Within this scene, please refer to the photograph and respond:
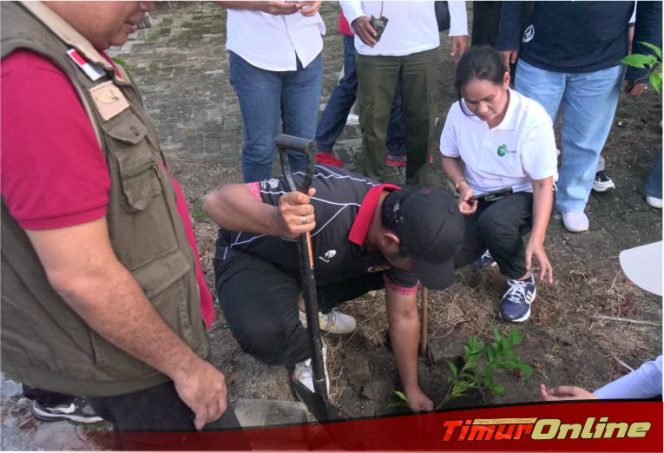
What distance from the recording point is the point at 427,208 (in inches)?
78.4

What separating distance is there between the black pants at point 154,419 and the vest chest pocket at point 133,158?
599 millimetres

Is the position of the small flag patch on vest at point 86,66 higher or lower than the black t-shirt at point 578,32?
higher

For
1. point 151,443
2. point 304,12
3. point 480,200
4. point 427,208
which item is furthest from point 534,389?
point 304,12

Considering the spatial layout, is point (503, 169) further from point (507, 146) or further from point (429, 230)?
point (429, 230)

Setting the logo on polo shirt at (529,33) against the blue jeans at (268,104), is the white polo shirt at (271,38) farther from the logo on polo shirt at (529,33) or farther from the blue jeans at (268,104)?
the logo on polo shirt at (529,33)

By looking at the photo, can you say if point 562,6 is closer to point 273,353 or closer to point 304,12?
point 304,12

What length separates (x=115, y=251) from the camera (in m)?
1.34

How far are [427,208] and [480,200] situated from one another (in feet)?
3.84

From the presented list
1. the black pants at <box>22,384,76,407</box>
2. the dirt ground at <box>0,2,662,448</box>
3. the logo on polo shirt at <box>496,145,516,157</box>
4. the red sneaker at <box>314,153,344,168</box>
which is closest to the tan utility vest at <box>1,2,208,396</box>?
the black pants at <box>22,384,76,407</box>

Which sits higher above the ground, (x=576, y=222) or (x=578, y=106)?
(x=578, y=106)

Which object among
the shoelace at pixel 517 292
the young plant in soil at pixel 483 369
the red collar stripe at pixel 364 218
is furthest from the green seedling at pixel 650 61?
the red collar stripe at pixel 364 218

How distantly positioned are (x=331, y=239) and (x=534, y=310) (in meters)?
1.45

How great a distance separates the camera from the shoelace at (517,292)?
3.04 meters

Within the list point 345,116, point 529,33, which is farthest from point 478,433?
point 345,116
